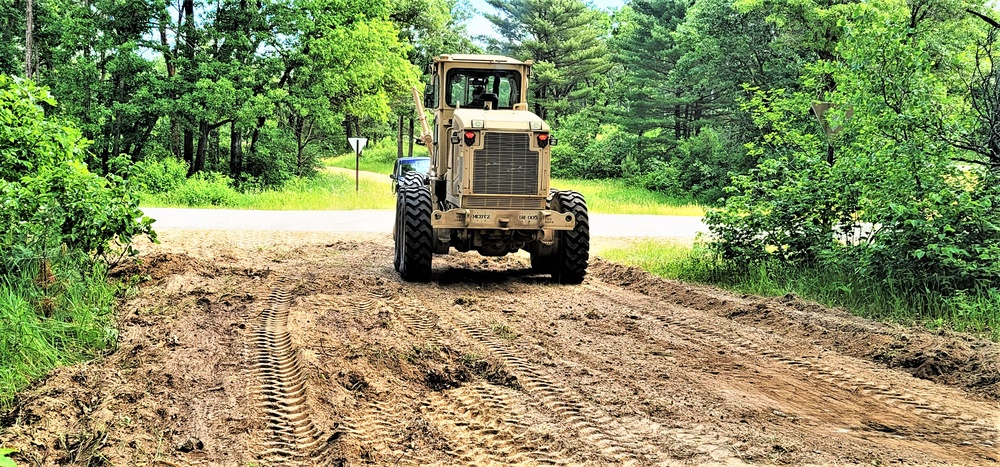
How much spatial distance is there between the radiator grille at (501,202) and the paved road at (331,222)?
692 centimetres

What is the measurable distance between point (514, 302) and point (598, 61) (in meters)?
44.7

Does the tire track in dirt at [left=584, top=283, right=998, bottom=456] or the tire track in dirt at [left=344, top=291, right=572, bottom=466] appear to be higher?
the tire track in dirt at [left=584, top=283, right=998, bottom=456]

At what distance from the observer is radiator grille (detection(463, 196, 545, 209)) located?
33.2 feet

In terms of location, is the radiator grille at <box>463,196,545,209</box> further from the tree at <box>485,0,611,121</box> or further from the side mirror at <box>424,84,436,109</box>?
the tree at <box>485,0,611,121</box>

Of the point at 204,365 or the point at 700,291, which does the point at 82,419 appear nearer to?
the point at 204,365

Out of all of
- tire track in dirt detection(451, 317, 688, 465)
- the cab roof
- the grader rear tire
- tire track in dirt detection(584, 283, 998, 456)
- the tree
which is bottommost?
tire track in dirt detection(451, 317, 688, 465)

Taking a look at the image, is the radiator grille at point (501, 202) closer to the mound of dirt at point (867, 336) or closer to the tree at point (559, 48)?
the mound of dirt at point (867, 336)

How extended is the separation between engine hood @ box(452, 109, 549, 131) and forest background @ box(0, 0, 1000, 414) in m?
3.11

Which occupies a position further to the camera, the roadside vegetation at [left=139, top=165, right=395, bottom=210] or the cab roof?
the roadside vegetation at [left=139, top=165, right=395, bottom=210]

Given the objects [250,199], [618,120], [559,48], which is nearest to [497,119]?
[250,199]

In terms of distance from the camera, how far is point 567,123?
5050cm

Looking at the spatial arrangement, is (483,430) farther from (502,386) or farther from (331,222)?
(331,222)

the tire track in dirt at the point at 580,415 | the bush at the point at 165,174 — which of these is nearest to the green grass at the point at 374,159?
the bush at the point at 165,174

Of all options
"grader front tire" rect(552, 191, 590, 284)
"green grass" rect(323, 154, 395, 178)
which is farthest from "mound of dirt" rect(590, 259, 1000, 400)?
"green grass" rect(323, 154, 395, 178)
